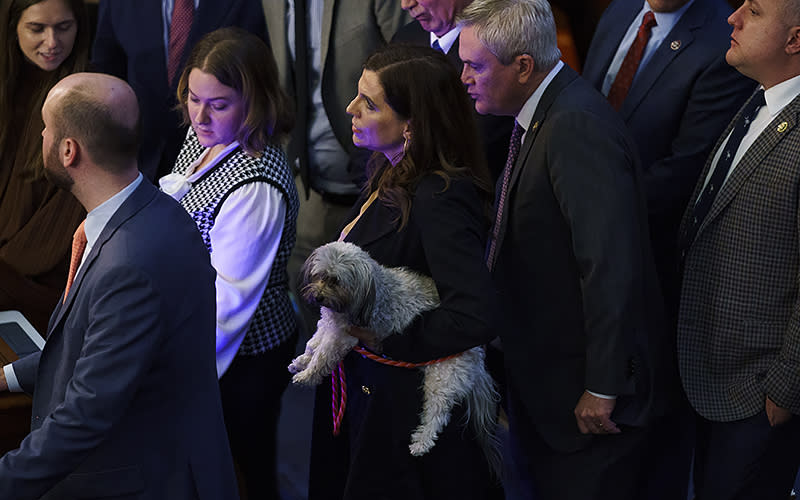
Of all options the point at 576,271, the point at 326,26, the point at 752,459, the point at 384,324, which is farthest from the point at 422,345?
the point at 326,26

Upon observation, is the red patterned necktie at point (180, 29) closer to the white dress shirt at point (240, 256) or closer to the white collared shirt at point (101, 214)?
the white dress shirt at point (240, 256)

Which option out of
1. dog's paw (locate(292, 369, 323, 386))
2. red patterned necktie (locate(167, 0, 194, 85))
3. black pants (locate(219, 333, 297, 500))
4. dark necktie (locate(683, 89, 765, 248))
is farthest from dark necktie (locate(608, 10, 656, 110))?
→ red patterned necktie (locate(167, 0, 194, 85))

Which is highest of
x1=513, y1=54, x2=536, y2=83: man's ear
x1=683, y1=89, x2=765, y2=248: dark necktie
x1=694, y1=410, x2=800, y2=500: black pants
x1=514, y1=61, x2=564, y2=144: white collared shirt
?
x1=513, y1=54, x2=536, y2=83: man's ear

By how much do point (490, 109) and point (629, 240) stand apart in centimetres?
49

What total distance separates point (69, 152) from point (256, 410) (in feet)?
3.60

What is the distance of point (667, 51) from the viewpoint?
9.84ft

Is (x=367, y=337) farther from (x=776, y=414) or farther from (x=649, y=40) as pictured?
(x=649, y=40)

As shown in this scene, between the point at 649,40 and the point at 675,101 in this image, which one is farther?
the point at 649,40

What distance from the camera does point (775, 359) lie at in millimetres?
2262

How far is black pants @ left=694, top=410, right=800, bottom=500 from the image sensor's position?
7.59 ft

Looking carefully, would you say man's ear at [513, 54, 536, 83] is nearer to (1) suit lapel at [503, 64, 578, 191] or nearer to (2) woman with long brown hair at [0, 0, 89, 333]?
(1) suit lapel at [503, 64, 578, 191]

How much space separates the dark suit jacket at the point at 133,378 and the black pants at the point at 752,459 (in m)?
1.22

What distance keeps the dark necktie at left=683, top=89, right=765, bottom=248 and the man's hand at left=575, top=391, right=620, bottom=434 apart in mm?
539

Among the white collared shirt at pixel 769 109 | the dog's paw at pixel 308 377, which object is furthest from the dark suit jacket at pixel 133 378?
the white collared shirt at pixel 769 109
